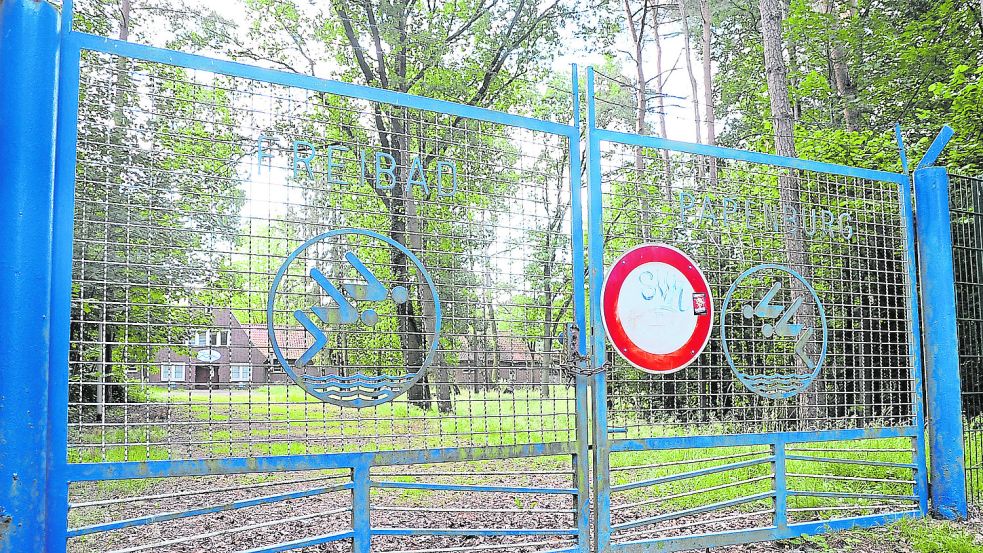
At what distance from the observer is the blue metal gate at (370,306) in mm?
2881

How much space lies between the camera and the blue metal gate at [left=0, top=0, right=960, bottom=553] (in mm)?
2881

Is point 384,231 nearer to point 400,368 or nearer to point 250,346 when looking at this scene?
point 400,368

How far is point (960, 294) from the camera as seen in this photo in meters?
5.55

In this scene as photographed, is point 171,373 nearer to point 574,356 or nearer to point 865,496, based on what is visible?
point 574,356

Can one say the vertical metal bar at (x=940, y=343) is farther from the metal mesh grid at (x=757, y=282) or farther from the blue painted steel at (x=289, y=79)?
the blue painted steel at (x=289, y=79)

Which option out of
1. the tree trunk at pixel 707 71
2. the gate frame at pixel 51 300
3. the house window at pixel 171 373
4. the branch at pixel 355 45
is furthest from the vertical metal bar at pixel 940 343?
the branch at pixel 355 45

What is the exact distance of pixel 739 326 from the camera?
4547 millimetres

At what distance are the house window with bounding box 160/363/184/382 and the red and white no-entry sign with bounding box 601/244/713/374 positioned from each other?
212 cm

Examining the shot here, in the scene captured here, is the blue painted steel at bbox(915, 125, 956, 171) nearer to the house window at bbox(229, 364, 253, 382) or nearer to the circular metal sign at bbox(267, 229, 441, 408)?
the circular metal sign at bbox(267, 229, 441, 408)

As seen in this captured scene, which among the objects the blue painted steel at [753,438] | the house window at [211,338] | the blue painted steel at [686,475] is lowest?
the blue painted steel at [686,475]

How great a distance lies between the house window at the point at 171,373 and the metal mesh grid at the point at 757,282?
6.94 ft

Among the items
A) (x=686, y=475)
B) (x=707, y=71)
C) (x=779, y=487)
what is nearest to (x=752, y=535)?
(x=779, y=487)

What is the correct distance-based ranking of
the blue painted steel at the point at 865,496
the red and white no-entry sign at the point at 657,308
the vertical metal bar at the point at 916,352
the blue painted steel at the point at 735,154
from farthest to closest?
the vertical metal bar at the point at 916,352 < the blue painted steel at the point at 865,496 < the blue painted steel at the point at 735,154 < the red and white no-entry sign at the point at 657,308

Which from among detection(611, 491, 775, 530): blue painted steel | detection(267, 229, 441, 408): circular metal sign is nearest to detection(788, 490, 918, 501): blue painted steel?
detection(611, 491, 775, 530): blue painted steel
